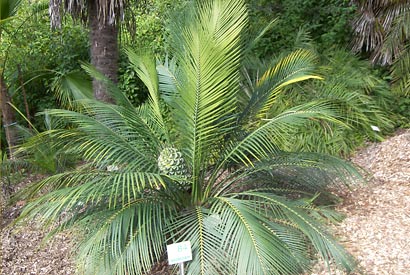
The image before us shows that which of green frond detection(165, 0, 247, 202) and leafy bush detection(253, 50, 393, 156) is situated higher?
leafy bush detection(253, 50, 393, 156)

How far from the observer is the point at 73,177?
3.39 metres

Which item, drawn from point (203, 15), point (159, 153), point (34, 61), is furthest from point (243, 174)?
point (34, 61)

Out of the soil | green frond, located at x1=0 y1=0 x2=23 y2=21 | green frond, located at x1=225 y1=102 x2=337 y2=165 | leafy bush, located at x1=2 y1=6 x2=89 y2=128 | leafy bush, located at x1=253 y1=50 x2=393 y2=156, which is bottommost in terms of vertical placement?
the soil

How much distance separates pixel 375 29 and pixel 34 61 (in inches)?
239

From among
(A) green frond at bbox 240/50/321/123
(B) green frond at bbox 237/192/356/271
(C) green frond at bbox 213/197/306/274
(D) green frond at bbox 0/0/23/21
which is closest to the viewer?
(C) green frond at bbox 213/197/306/274

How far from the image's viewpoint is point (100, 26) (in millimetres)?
5344

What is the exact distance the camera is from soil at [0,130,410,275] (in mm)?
3516

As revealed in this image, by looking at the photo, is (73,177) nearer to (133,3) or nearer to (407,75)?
(133,3)

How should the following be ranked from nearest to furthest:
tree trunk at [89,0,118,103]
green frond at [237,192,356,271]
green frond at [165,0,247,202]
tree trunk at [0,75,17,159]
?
green frond at [237,192,356,271] < green frond at [165,0,247,202] < tree trunk at [89,0,118,103] < tree trunk at [0,75,17,159]

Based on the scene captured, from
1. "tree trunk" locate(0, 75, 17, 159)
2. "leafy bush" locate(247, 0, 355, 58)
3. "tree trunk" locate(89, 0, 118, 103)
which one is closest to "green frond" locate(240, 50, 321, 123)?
"tree trunk" locate(89, 0, 118, 103)

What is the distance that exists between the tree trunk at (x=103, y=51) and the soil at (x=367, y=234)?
1.78 meters

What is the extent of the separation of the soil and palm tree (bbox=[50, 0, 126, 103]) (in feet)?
6.13

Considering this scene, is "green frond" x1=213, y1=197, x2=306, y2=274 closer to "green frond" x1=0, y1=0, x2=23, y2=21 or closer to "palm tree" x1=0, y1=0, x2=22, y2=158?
"palm tree" x1=0, y1=0, x2=22, y2=158

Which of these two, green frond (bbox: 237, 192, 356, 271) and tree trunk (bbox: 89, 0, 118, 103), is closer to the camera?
green frond (bbox: 237, 192, 356, 271)
